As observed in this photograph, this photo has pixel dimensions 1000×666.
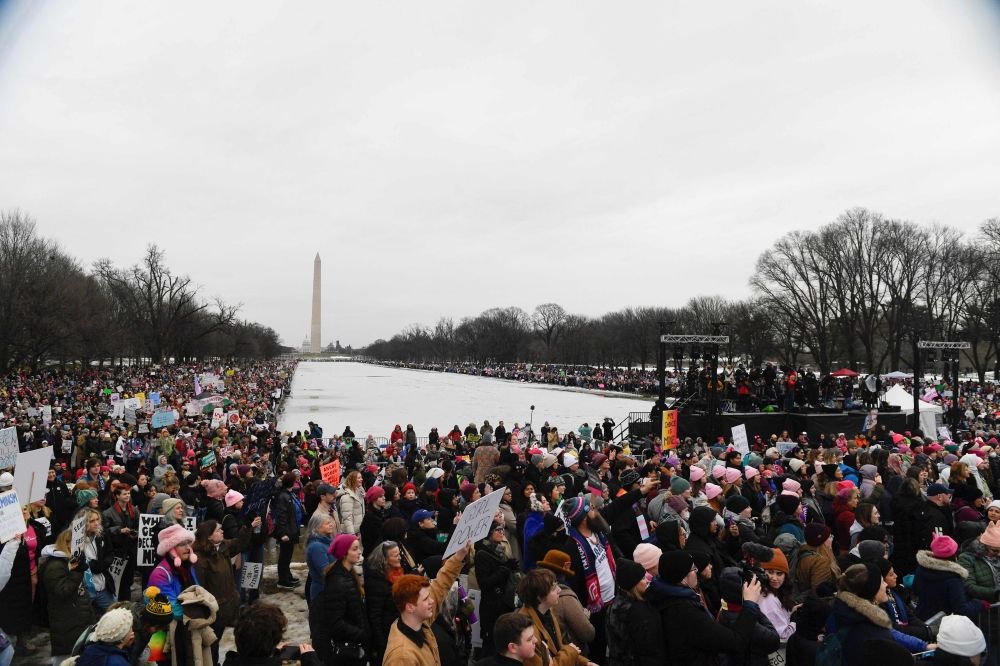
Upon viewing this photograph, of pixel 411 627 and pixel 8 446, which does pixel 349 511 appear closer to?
pixel 411 627

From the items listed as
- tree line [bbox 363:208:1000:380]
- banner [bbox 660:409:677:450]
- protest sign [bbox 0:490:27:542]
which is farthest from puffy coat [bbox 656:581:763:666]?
tree line [bbox 363:208:1000:380]

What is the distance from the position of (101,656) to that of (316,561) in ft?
5.82

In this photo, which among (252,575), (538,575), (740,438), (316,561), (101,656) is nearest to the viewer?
(101,656)

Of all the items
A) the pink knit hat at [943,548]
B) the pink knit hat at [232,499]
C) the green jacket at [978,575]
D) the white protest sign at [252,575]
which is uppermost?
the pink knit hat at [943,548]

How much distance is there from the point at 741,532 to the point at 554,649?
2.98 m

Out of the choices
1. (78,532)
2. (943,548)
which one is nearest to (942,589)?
(943,548)

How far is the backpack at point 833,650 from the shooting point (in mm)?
3703

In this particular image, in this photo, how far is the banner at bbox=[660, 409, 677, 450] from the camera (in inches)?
619

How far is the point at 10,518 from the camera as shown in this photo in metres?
5.60

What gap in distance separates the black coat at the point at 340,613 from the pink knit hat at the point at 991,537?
185 inches

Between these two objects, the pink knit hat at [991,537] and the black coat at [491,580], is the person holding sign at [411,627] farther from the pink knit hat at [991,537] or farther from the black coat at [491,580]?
the pink knit hat at [991,537]

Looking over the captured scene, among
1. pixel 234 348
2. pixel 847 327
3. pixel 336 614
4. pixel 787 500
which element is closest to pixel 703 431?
pixel 787 500

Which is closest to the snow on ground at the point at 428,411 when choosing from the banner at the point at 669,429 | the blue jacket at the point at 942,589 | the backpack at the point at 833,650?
the banner at the point at 669,429

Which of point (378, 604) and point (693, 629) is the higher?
point (693, 629)
